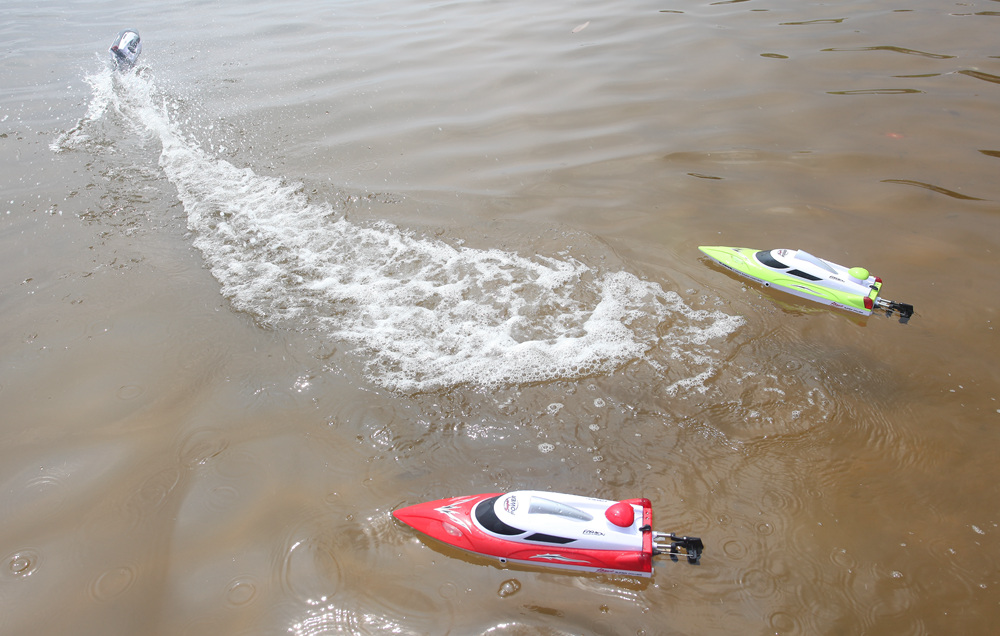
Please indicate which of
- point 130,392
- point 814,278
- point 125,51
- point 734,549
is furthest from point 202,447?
point 125,51

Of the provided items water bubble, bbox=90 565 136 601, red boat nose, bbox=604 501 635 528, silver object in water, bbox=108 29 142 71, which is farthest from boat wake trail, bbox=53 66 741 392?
silver object in water, bbox=108 29 142 71

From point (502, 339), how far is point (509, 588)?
4.16 meters

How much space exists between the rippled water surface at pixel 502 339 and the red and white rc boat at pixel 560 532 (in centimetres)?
30

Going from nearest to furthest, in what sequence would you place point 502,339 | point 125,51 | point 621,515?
point 621,515 < point 502,339 < point 125,51

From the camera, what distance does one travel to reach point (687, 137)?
1457cm

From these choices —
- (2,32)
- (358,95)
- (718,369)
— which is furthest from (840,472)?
(2,32)

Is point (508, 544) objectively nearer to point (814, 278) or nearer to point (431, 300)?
point (431, 300)

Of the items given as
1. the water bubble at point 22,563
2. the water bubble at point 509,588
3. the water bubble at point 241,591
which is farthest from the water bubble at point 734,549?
the water bubble at point 22,563

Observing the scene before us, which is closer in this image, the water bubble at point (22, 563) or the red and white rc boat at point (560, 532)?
the red and white rc boat at point (560, 532)

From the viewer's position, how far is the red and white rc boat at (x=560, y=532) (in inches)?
259

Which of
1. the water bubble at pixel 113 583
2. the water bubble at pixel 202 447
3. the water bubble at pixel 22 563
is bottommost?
the water bubble at pixel 113 583

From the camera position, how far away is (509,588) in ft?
22.2

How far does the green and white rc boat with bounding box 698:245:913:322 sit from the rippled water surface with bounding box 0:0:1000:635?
0.30 m

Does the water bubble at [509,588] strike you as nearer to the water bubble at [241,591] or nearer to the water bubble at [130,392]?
the water bubble at [241,591]
